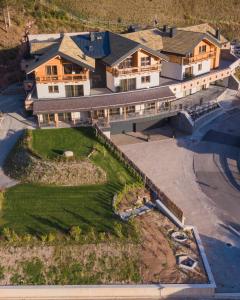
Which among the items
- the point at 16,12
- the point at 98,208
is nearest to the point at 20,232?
the point at 98,208

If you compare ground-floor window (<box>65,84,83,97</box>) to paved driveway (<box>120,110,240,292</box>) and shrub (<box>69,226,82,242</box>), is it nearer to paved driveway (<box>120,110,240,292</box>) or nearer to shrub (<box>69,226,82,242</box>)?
paved driveway (<box>120,110,240,292</box>)

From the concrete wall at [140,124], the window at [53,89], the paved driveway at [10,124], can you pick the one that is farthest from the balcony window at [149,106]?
the paved driveway at [10,124]

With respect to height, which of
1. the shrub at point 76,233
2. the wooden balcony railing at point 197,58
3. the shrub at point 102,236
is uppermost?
the wooden balcony railing at point 197,58

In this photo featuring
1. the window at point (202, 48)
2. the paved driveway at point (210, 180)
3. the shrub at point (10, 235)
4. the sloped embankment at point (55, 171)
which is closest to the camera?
the shrub at point (10, 235)

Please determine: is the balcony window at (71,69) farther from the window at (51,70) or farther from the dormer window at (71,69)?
the window at (51,70)

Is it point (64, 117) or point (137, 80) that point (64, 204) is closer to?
point (64, 117)

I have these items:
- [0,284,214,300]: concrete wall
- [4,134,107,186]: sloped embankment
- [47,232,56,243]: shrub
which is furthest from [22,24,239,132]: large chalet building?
[0,284,214,300]: concrete wall

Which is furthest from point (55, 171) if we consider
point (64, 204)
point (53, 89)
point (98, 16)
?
point (98, 16)
